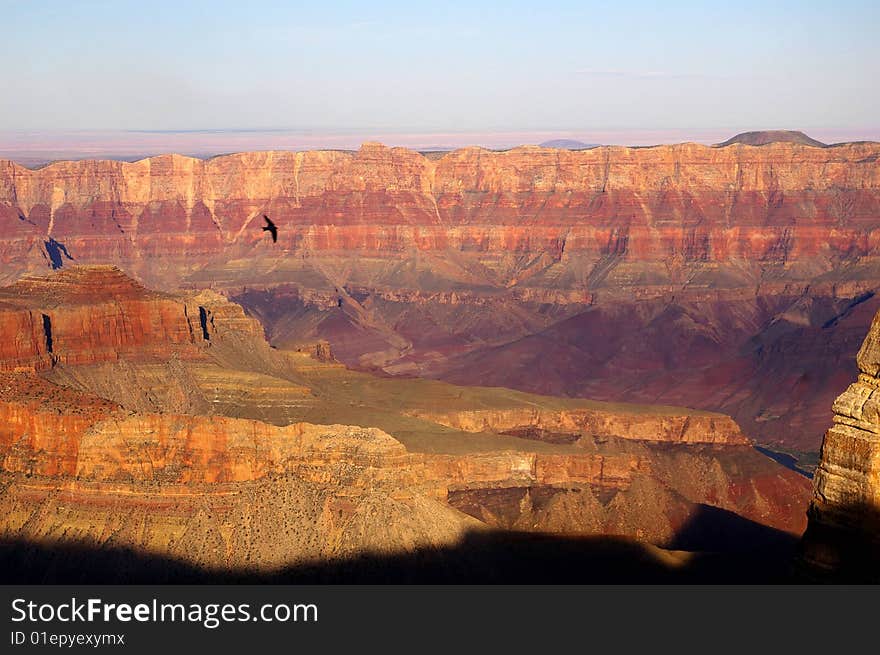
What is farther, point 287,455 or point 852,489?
point 287,455

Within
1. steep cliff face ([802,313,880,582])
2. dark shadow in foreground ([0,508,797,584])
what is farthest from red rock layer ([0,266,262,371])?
steep cliff face ([802,313,880,582])

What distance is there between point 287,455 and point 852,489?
4999 centimetres

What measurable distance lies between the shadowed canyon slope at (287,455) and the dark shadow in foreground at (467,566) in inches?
22.6

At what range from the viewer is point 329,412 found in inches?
3831

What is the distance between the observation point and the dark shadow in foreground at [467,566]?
2160 inches

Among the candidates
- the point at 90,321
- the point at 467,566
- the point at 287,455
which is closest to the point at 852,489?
the point at 467,566

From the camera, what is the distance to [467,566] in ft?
192

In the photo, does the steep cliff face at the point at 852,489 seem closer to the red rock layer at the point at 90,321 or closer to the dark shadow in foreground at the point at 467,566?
the dark shadow in foreground at the point at 467,566

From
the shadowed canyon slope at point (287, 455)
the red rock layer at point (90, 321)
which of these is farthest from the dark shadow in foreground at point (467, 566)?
the red rock layer at point (90, 321)

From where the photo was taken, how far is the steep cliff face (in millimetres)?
26078

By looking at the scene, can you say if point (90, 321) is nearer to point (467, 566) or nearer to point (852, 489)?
point (467, 566)
